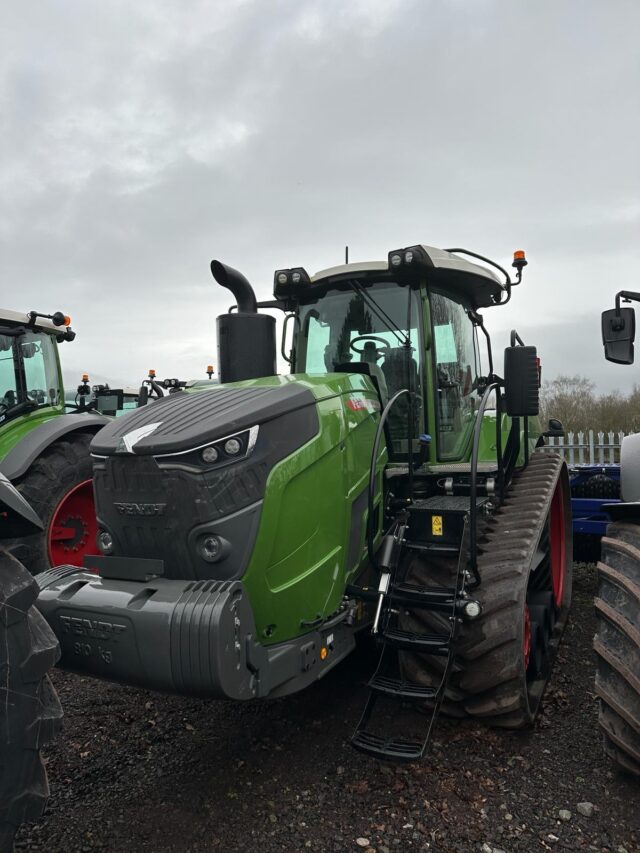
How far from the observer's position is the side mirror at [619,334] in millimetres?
3508

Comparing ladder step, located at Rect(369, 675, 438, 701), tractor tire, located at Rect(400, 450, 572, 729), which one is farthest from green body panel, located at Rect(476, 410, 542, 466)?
ladder step, located at Rect(369, 675, 438, 701)

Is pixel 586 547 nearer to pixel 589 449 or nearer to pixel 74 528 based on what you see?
pixel 74 528

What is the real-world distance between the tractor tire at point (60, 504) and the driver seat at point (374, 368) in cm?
253

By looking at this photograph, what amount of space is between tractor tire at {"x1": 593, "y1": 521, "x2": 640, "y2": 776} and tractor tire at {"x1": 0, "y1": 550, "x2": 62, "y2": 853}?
6.62ft

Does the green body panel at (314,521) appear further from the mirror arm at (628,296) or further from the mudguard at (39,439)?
the mudguard at (39,439)

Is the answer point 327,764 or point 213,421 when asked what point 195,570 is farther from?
point 327,764

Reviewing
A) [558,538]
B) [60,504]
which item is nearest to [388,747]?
[558,538]

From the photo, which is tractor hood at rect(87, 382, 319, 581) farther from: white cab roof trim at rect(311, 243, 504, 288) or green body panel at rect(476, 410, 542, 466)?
green body panel at rect(476, 410, 542, 466)

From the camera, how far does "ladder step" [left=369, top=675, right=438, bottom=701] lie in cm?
285

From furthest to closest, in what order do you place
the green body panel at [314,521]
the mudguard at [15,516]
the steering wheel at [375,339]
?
the steering wheel at [375,339] < the green body panel at [314,521] < the mudguard at [15,516]

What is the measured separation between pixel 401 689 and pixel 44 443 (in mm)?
3327

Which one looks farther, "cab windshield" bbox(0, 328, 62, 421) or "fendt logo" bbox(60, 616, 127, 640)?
"cab windshield" bbox(0, 328, 62, 421)

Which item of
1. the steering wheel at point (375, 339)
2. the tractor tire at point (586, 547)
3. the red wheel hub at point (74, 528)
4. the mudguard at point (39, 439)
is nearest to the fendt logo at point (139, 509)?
the steering wheel at point (375, 339)

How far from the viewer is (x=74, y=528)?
5305 millimetres
